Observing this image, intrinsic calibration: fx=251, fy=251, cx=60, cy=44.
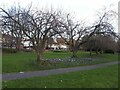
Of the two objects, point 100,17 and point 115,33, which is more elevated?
point 100,17

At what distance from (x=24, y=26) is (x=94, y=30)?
17.6m

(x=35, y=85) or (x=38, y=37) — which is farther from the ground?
(x=38, y=37)

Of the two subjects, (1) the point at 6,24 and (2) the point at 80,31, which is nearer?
(1) the point at 6,24

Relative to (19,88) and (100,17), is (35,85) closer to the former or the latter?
(19,88)

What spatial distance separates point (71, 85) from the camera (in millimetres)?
11375

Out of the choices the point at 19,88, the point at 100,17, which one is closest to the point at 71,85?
the point at 19,88

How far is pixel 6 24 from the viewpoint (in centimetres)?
2377

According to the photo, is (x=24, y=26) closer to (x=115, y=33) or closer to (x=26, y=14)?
(x=26, y=14)

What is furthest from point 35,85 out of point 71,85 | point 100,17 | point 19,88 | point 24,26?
point 100,17

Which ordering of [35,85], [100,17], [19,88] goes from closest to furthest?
1. [19,88]
2. [35,85]
3. [100,17]

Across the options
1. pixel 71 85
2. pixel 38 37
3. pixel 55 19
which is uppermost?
pixel 55 19

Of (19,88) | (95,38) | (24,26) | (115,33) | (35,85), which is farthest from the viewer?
(95,38)

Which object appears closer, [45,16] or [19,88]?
[19,88]

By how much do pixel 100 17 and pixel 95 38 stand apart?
4.78m
